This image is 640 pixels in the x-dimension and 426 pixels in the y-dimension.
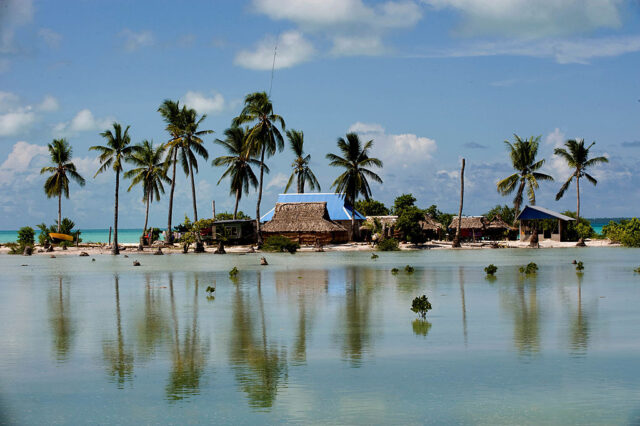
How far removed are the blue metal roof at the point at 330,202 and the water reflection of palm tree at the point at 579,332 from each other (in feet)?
156

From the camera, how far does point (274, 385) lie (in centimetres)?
989

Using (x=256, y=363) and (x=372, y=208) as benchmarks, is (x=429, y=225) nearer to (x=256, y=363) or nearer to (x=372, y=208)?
(x=372, y=208)

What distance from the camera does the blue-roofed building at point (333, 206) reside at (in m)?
65.6

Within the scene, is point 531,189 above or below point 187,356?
above

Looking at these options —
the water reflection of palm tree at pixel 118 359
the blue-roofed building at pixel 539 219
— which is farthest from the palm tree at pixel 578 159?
the water reflection of palm tree at pixel 118 359

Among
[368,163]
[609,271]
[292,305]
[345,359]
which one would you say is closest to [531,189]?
[368,163]

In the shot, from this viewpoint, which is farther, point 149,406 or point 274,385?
point 274,385

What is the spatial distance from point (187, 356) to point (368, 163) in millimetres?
51536

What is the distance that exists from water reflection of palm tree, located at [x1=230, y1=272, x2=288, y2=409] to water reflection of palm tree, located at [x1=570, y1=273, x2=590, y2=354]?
4975mm

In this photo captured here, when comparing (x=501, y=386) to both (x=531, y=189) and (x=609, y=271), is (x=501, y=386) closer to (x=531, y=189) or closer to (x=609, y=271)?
(x=609, y=271)

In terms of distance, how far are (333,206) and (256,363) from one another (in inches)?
2179

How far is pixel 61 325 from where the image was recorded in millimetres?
16234

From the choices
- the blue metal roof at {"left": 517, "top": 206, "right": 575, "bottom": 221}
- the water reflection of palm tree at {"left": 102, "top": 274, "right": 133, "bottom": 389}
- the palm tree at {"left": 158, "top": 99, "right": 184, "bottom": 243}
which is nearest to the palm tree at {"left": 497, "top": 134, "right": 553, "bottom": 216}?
the blue metal roof at {"left": 517, "top": 206, "right": 575, "bottom": 221}

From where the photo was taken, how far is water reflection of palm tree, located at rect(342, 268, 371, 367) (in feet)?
39.8
